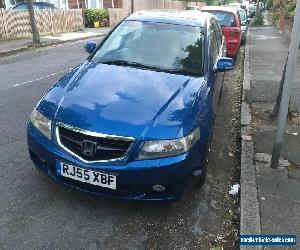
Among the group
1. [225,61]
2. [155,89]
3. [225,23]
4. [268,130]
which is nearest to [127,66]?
[155,89]

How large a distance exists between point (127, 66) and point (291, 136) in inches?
109

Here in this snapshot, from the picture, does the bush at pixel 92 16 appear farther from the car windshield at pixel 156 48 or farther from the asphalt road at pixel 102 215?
the asphalt road at pixel 102 215

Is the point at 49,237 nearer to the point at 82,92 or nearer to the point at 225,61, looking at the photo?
the point at 82,92

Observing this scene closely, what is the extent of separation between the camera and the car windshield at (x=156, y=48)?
452 cm

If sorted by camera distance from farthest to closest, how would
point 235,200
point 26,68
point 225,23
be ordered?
point 225,23, point 26,68, point 235,200

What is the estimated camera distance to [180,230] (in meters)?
3.47

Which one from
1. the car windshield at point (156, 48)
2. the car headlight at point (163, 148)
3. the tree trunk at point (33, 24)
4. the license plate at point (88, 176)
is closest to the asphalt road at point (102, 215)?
the license plate at point (88, 176)

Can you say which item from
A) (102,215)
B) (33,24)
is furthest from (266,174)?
(33,24)

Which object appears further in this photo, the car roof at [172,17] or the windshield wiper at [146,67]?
the car roof at [172,17]

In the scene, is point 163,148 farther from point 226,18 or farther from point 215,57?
point 226,18

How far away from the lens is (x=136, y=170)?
10.4 ft

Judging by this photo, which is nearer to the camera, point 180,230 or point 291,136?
point 180,230

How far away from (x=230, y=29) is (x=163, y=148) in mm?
9372

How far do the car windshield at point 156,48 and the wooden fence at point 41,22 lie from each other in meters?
12.3
